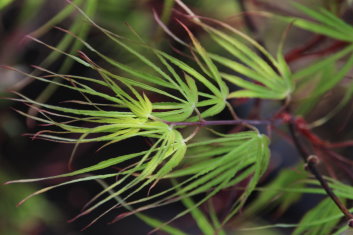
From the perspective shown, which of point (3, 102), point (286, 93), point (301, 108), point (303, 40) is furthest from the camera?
point (303, 40)

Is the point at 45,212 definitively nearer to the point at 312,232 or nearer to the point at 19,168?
the point at 19,168

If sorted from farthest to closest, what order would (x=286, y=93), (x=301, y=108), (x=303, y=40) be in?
(x=303, y=40)
(x=301, y=108)
(x=286, y=93)

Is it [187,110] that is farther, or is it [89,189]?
[89,189]

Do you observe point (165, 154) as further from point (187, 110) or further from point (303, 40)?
point (303, 40)

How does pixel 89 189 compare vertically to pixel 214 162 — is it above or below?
below

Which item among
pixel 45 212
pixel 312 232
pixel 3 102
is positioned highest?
pixel 3 102

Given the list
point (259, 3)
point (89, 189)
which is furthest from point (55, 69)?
point (259, 3)

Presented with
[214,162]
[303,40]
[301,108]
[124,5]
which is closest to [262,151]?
[214,162]

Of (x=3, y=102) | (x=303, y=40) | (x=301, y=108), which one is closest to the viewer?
(x=301, y=108)

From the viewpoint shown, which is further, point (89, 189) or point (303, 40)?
point (303, 40)
